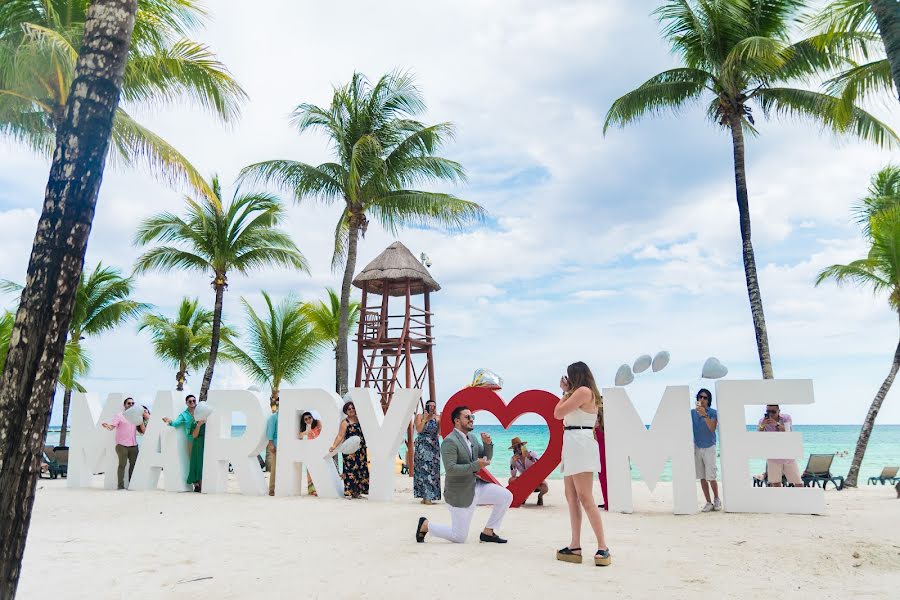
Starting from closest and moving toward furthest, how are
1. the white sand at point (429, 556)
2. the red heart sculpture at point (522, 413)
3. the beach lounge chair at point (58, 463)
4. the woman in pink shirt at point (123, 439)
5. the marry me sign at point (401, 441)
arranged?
the white sand at point (429, 556)
the marry me sign at point (401, 441)
the red heart sculpture at point (522, 413)
the woman in pink shirt at point (123, 439)
the beach lounge chair at point (58, 463)

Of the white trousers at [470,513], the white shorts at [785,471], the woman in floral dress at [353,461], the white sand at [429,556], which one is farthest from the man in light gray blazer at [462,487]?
the white shorts at [785,471]

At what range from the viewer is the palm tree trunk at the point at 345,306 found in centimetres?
1745

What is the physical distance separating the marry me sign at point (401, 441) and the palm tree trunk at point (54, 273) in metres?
6.90

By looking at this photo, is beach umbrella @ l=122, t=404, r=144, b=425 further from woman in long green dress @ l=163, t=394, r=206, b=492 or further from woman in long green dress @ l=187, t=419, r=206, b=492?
woman in long green dress @ l=187, t=419, r=206, b=492

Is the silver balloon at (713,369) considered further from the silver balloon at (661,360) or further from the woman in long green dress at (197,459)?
the woman in long green dress at (197,459)

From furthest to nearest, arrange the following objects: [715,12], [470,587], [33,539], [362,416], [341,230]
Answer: [341,230] < [715,12] < [362,416] < [33,539] < [470,587]

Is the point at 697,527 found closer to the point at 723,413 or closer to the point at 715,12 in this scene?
the point at 723,413

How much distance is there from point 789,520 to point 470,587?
18.0 feet

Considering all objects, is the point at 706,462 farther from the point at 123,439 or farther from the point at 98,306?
the point at 98,306

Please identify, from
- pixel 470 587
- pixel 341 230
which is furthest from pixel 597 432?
pixel 341 230

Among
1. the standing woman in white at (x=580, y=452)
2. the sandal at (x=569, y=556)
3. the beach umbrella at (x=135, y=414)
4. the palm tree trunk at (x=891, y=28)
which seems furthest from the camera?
the beach umbrella at (x=135, y=414)

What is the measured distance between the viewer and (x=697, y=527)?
26.3 ft

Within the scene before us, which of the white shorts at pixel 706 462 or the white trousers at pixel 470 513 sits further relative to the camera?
the white shorts at pixel 706 462

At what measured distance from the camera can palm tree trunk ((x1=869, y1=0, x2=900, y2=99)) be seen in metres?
6.41
